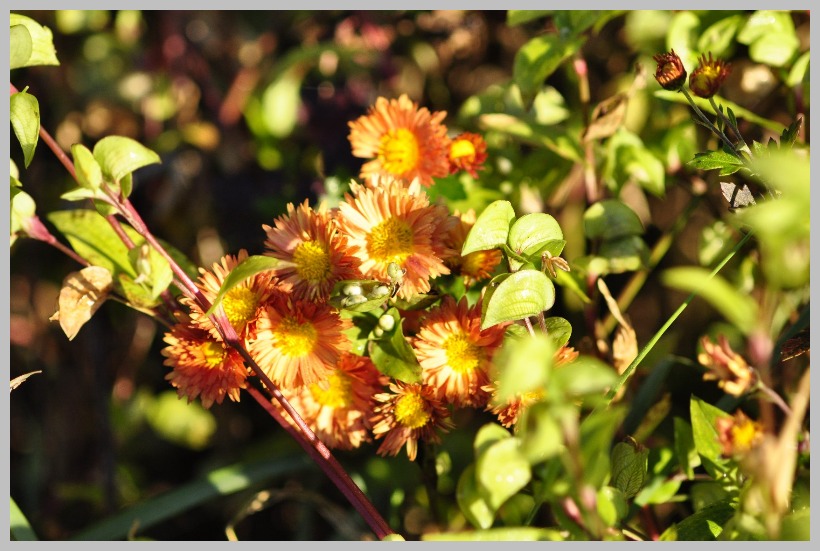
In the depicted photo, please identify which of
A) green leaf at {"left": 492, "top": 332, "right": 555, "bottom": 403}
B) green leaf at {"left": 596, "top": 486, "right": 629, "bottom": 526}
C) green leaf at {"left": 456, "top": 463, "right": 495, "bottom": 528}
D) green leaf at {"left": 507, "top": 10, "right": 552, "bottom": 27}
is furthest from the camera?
green leaf at {"left": 507, "top": 10, "right": 552, "bottom": 27}

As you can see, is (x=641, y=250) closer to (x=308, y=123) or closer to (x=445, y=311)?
(x=445, y=311)

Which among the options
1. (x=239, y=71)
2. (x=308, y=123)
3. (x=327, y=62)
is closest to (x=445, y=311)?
(x=308, y=123)

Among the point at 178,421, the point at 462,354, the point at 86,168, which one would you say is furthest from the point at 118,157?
the point at 178,421

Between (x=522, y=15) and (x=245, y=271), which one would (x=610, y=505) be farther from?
(x=522, y=15)

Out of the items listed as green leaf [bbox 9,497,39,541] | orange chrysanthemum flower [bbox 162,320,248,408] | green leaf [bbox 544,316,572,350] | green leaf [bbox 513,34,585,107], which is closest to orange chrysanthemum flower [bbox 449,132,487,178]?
green leaf [bbox 513,34,585,107]

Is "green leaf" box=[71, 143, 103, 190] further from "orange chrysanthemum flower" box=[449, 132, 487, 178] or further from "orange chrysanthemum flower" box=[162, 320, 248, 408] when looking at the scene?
"orange chrysanthemum flower" box=[449, 132, 487, 178]

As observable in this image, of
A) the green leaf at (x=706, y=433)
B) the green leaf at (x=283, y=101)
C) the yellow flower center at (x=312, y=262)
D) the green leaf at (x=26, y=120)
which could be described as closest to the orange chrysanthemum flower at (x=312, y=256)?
the yellow flower center at (x=312, y=262)
